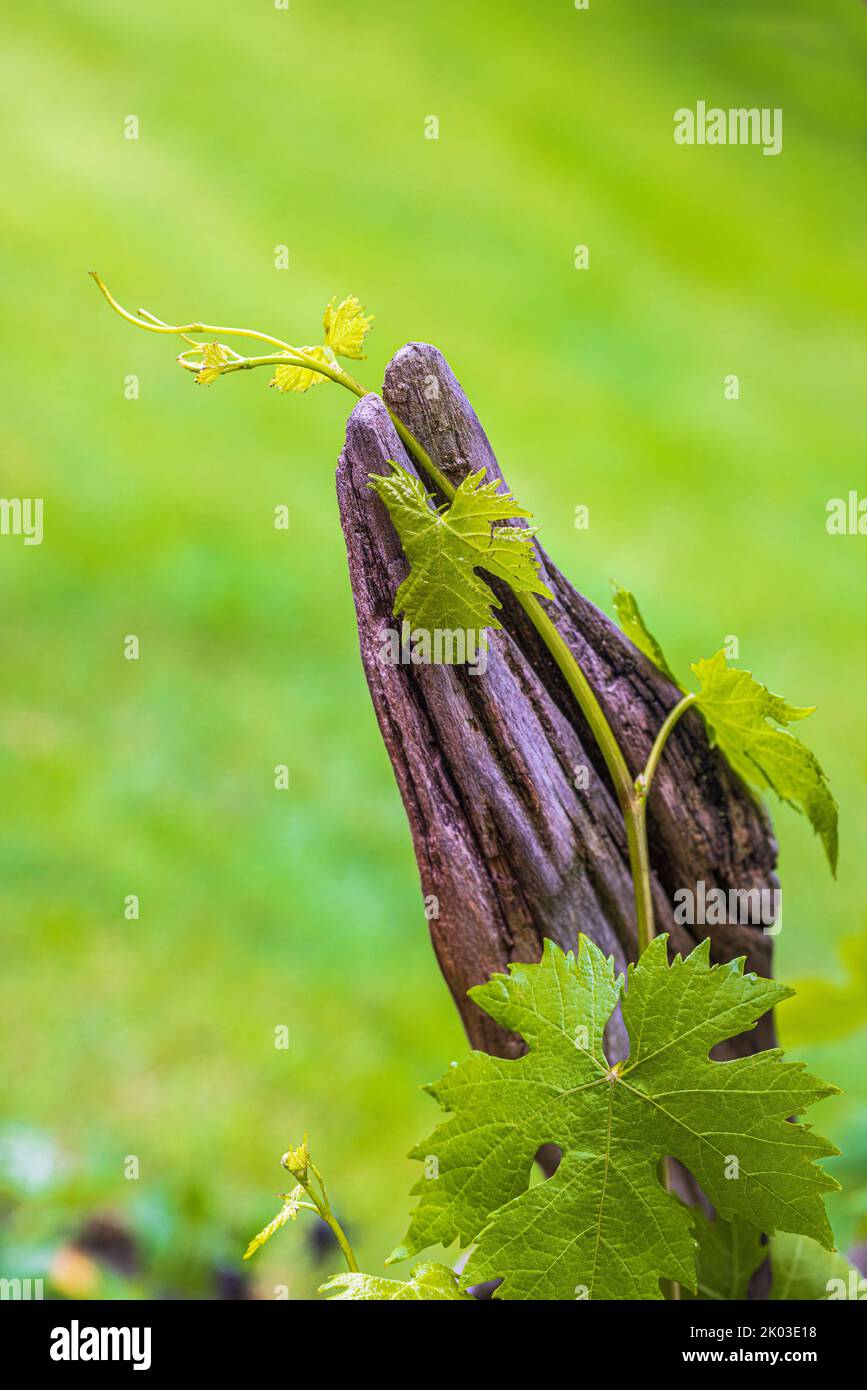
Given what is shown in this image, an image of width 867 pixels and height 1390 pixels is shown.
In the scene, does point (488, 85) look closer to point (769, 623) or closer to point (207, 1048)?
point (769, 623)

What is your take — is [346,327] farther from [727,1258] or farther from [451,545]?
[727,1258]

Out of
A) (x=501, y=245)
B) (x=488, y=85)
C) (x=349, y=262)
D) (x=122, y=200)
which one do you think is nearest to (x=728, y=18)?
(x=488, y=85)

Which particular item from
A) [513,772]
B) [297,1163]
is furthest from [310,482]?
[297,1163]

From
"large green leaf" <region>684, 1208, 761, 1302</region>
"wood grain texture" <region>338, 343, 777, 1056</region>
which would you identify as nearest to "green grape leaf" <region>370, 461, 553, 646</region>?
"wood grain texture" <region>338, 343, 777, 1056</region>

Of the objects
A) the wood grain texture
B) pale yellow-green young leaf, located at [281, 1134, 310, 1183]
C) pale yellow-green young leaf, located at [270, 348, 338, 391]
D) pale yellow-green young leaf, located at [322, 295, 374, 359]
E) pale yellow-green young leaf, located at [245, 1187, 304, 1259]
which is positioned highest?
pale yellow-green young leaf, located at [322, 295, 374, 359]

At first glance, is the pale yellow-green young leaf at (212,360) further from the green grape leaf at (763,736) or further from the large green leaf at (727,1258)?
the large green leaf at (727,1258)

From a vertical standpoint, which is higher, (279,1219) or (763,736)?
(763,736)

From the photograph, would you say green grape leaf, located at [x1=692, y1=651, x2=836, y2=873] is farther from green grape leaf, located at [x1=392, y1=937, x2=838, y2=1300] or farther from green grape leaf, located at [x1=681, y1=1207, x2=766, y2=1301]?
green grape leaf, located at [x1=681, y1=1207, x2=766, y2=1301]

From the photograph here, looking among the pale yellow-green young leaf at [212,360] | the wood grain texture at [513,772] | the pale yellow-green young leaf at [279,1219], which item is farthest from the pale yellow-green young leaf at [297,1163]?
the pale yellow-green young leaf at [212,360]
